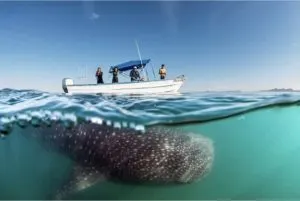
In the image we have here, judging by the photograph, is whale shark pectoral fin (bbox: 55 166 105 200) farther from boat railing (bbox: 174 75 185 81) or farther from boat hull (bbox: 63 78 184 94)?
boat railing (bbox: 174 75 185 81)

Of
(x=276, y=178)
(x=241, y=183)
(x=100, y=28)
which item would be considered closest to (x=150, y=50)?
(x=100, y=28)

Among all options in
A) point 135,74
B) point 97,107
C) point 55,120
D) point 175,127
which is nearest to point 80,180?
point 97,107

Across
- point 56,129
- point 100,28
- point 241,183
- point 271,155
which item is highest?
point 100,28

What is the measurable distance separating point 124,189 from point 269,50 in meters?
4.81

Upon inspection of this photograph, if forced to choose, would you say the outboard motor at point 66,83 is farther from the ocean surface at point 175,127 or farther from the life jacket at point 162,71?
the life jacket at point 162,71

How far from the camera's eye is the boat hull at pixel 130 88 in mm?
7160

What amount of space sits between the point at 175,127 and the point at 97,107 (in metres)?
2.26

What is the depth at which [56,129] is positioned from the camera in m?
8.09

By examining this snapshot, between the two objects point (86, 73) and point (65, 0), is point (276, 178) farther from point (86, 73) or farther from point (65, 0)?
point (65, 0)

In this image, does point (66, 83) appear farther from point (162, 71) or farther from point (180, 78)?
point (180, 78)

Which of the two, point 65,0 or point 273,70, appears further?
point 273,70

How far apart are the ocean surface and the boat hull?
7.7 inches

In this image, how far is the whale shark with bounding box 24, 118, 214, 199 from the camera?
274 inches

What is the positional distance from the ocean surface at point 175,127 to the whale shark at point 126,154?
0.22m
